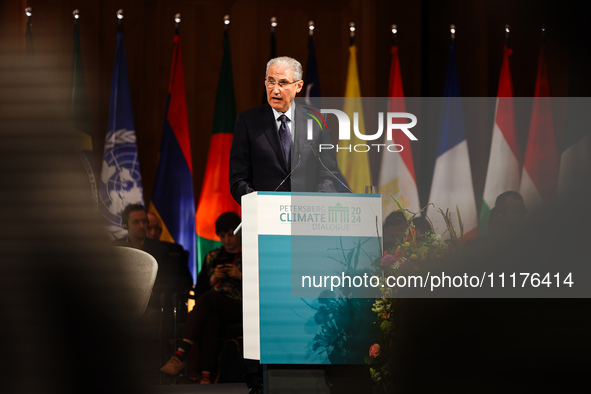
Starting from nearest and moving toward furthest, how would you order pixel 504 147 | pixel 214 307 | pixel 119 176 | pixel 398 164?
pixel 214 307, pixel 398 164, pixel 504 147, pixel 119 176

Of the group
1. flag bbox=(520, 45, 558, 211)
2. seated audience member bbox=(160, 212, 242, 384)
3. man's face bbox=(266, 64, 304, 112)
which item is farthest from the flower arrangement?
flag bbox=(520, 45, 558, 211)

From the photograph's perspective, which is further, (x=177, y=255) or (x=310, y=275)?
(x=177, y=255)

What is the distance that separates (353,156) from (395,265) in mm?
2760

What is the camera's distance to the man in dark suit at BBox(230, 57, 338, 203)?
312 cm

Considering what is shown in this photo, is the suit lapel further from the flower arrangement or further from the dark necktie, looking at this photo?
the flower arrangement

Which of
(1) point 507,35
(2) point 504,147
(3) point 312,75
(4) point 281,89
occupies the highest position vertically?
(1) point 507,35

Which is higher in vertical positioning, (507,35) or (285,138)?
(507,35)

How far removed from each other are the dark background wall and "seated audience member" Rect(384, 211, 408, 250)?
13.8 ft

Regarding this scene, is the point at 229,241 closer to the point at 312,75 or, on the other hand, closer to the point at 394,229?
the point at 312,75

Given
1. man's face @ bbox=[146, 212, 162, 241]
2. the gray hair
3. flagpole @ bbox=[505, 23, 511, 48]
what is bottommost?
man's face @ bbox=[146, 212, 162, 241]

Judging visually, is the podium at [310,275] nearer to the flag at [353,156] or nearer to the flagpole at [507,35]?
the flag at [353,156]

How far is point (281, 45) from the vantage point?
314 inches

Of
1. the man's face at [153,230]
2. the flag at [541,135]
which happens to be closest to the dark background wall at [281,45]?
the flag at [541,135]

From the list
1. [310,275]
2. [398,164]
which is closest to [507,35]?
[398,164]
